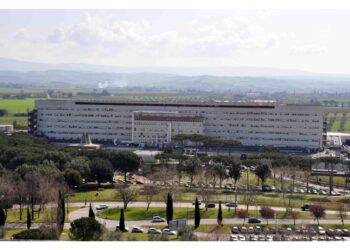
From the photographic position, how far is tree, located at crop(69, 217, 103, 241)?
15445 millimetres

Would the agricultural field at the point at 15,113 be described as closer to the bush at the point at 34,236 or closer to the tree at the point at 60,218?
the tree at the point at 60,218

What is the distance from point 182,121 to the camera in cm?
3944

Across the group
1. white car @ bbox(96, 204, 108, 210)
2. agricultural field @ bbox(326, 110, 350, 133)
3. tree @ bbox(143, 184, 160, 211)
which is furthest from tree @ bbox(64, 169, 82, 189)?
agricultural field @ bbox(326, 110, 350, 133)

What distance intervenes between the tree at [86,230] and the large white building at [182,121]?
929 inches

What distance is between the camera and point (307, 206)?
22172 millimetres

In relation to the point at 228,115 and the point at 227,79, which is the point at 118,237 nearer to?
the point at 228,115

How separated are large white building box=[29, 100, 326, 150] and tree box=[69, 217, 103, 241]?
2359 centimetres

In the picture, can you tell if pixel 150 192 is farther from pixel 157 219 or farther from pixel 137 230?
pixel 137 230

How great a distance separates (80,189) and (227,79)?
159 meters

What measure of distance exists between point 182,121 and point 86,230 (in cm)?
2419

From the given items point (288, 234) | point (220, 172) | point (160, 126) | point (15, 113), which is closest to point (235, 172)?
point (220, 172)

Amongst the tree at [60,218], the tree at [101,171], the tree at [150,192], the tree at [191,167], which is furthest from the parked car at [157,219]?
the tree at [191,167]

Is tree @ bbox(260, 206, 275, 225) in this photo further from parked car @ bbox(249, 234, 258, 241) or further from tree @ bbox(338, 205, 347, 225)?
parked car @ bbox(249, 234, 258, 241)

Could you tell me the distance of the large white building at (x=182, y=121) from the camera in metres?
39.1
